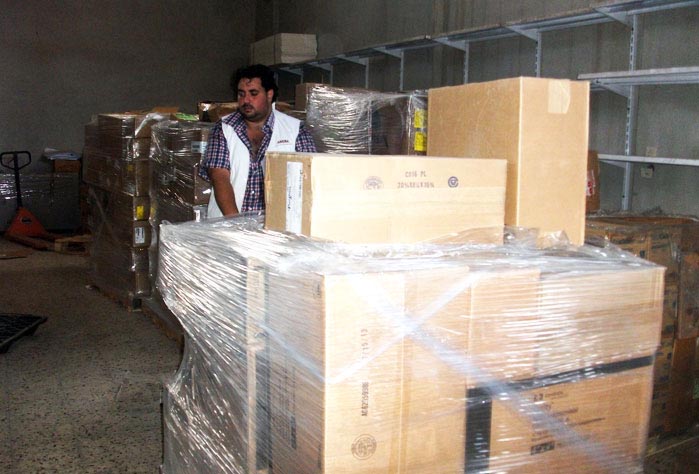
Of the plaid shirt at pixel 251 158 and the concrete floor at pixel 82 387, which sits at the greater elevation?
the plaid shirt at pixel 251 158

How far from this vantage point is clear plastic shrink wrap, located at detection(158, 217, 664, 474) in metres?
1.19

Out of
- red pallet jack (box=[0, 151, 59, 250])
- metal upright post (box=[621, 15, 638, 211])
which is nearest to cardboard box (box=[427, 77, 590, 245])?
metal upright post (box=[621, 15, 638, 211])

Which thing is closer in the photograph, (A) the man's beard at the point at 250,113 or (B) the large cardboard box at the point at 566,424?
(B) the large cardboard box at the point at 566,424

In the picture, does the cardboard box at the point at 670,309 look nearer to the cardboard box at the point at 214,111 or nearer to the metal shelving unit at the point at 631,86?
the metal shelving unit at the point at 631,86

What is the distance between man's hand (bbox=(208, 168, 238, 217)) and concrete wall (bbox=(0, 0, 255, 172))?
613 cm

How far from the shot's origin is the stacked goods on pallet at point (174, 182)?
3.77 meters

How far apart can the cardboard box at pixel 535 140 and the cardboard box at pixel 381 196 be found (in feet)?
0.22

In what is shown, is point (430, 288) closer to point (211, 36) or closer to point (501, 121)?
point (501, 121)

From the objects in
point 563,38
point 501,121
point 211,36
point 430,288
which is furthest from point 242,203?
point 211,36

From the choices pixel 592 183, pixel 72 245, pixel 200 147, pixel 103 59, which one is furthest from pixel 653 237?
pixel 103 59

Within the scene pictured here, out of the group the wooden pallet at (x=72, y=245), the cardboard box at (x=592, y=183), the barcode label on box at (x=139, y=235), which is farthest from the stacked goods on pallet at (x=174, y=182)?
the wooden pallet at (x=72, y=245)

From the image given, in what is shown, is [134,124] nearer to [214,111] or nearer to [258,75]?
[214,111]

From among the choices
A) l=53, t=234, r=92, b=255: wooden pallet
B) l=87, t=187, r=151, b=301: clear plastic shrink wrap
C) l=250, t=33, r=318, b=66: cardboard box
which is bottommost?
l=53, t=234, r=92, b=255: wooden pallet

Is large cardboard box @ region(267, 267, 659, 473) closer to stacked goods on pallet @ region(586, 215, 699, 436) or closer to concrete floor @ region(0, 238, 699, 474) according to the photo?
stacked goods on pallet @ region(586, 215, 699, 436)
